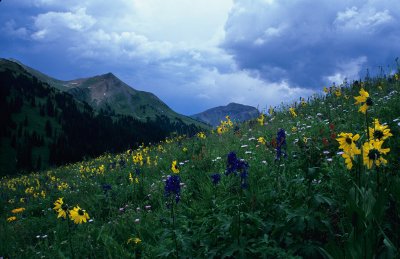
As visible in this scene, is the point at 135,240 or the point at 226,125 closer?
the point at 135,240

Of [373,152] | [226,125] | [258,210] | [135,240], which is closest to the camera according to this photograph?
[373,152]

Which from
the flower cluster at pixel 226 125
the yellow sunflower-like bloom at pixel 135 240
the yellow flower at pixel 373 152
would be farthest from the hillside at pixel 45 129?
the yellow flower at pixel 373 152

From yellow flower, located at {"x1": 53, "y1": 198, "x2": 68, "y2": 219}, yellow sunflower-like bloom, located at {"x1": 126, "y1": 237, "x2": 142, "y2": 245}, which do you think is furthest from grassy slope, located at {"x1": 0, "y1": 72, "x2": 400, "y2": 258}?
yellow flower, located at {"x1": 53, "y1": 198, "x2": 68, "y2": 219}

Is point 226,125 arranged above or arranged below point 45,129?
below

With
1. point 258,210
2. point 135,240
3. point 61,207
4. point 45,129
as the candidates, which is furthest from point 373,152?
point 45,129

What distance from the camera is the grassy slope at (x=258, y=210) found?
3.44m

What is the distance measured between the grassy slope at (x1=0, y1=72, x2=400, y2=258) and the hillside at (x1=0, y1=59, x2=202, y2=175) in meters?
118

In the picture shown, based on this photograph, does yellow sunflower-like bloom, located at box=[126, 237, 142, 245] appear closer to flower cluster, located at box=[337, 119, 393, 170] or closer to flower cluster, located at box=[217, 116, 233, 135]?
flower cluster, located at box=[337, 119, 393, 170]

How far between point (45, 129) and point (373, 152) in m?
171

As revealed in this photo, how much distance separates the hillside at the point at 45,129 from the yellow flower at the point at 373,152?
12381cm

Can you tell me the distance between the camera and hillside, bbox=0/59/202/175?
452ft

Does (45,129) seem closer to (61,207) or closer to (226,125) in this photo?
(226,125)

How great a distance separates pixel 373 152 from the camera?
3.24 m

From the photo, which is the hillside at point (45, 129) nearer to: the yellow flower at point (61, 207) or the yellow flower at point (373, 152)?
the yellow flower at point (61, 207)
